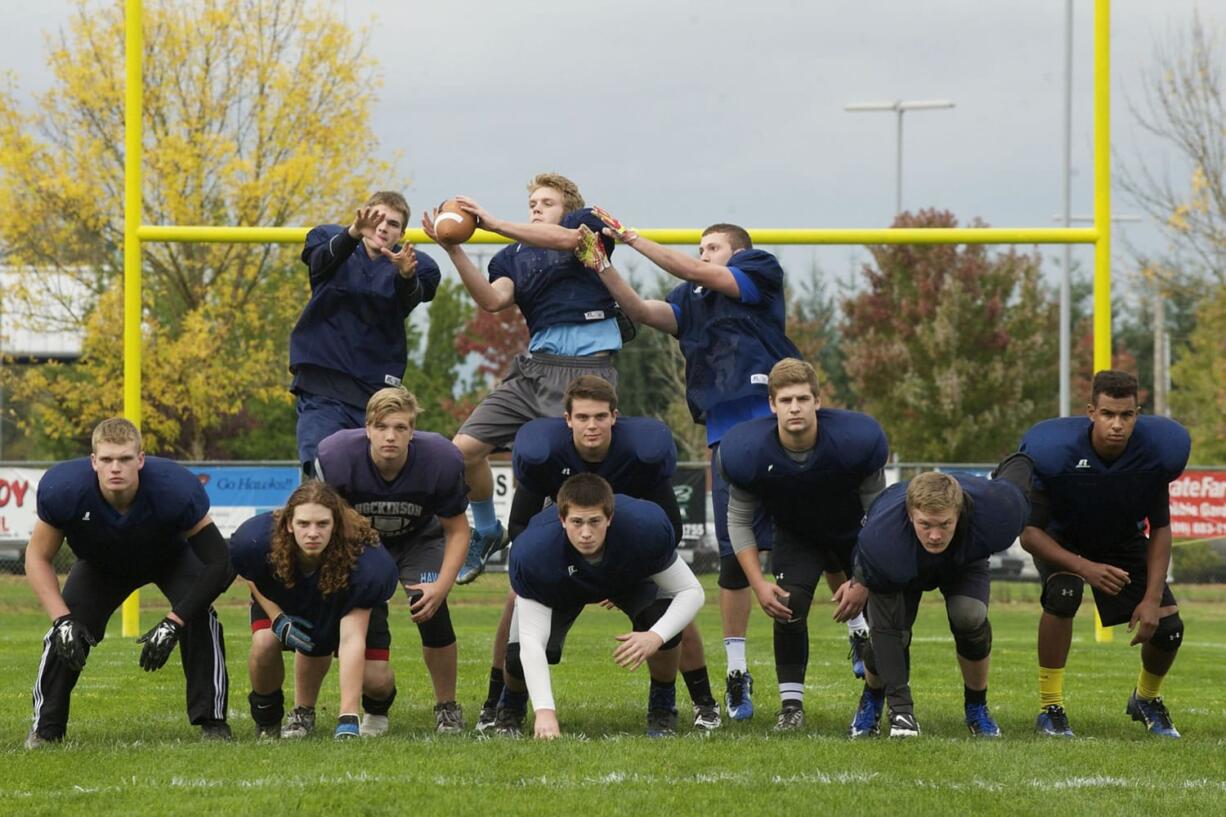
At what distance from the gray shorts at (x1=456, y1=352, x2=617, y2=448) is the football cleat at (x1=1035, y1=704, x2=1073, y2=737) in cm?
202

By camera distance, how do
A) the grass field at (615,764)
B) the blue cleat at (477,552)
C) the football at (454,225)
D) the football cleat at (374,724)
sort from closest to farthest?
the grass field at (615,764) < the football cleat at (374,724) < the football at (454,225) < the blue cleat at (477,552)

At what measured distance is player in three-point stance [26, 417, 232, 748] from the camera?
18.4 ft

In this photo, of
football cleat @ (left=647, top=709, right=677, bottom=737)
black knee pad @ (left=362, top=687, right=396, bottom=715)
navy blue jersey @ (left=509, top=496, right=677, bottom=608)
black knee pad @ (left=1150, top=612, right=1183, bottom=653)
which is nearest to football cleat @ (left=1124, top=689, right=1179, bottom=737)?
black knee pad @ (left=1150, top=612, right=1183, bottom=653)

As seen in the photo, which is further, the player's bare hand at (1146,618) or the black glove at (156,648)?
the player's bare hand at (1146,618)

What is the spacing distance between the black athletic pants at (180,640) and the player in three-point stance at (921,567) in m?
2.15

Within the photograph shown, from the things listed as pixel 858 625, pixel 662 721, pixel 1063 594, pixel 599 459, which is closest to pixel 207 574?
pixel 599 459

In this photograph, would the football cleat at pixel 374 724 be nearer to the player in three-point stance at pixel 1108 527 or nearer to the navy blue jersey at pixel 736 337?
the navy blue jersey at pixel 736 337

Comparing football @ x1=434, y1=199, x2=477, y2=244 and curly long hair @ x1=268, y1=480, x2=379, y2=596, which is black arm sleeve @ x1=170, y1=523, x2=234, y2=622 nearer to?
curly long hair @ x1=268, y1=480, x2=379, y2=596

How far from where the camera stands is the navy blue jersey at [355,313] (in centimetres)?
668

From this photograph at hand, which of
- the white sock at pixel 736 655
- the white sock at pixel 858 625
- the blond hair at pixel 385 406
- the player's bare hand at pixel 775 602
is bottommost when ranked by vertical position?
the white sock at pixel 736 655

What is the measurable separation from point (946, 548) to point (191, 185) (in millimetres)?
13736

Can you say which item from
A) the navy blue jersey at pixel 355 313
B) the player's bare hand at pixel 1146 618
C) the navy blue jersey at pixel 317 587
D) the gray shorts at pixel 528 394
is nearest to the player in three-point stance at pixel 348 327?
the navy blue jersey at pixel 355 313

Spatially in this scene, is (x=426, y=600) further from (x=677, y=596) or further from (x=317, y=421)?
(x=317, y=421)

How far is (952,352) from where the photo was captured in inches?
948
